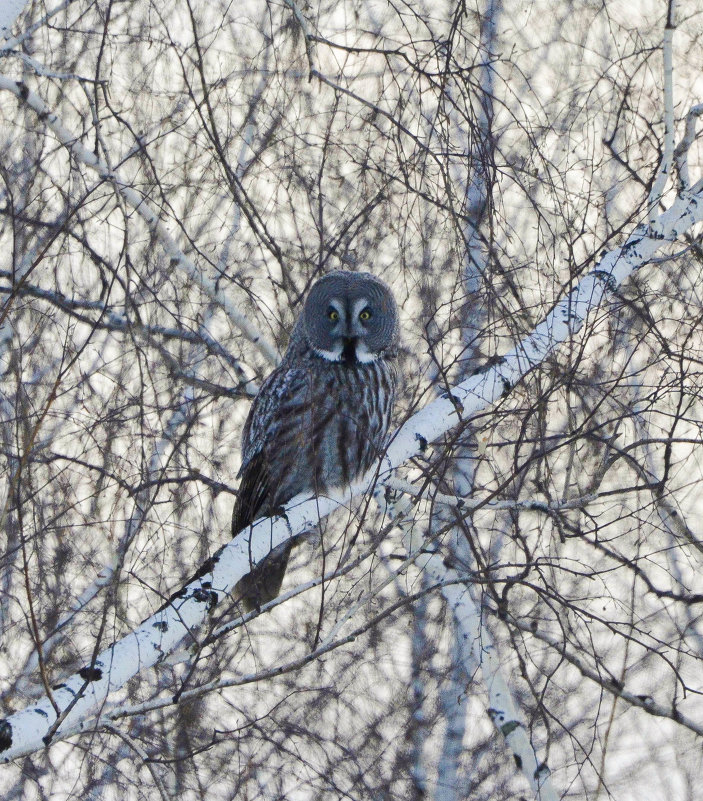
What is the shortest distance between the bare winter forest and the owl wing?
0.53 feet

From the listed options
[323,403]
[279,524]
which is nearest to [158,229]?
[323,403]

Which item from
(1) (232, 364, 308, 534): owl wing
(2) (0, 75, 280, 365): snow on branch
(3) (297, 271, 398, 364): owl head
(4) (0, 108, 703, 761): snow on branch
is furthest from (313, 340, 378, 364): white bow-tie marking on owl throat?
(4) (0, 108, 703, 761): snow on branch

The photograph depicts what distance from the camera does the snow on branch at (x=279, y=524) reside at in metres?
2.19

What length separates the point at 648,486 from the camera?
2619 millimetres

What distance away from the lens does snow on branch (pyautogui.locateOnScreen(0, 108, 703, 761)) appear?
2.19m

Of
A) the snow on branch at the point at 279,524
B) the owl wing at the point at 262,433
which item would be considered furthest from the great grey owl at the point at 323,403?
the snow on branch at the point at 279,524

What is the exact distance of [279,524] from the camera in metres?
2.94

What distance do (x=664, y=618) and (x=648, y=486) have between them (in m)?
2.95

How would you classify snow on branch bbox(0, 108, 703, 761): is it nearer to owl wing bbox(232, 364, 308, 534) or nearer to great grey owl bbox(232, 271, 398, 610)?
great grey owl bbox(232, 271, 398, 610)

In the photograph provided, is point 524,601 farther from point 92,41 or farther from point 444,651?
point 92,41

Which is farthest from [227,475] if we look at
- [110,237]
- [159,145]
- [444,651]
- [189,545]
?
[444,651]

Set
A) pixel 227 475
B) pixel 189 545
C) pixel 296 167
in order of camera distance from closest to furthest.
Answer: pixel 296 167 → pixel 227 475 → pixel 189 545

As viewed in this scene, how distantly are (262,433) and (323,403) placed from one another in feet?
0.81

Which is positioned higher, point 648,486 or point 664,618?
point 664,618
